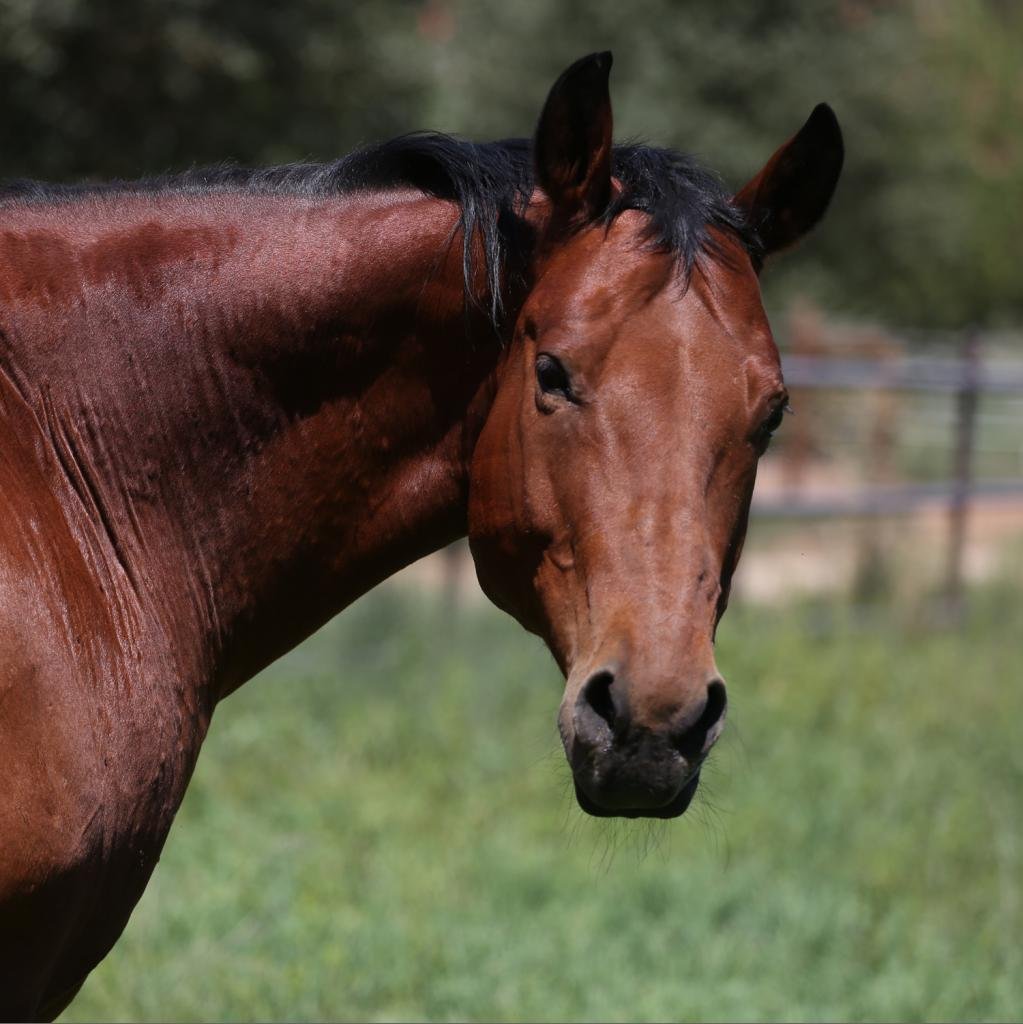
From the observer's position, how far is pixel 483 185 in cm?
231

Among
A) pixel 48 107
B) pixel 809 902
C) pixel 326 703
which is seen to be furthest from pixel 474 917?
pixel 48 107

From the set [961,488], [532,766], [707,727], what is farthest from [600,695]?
→ [961,488]

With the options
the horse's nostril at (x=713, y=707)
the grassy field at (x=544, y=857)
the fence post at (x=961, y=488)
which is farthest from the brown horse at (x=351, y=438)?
the fence post at (x=961, y=488)

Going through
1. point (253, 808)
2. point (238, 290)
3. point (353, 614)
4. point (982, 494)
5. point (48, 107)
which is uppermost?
point (238, 290)

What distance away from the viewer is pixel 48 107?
7547 mm

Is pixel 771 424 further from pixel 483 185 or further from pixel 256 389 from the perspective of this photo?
pixel 256 389

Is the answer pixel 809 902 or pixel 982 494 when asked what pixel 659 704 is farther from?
pixel 982 494

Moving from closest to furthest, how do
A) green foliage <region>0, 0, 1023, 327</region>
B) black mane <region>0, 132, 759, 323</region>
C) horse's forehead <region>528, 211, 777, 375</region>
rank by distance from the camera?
horse's forehead <region>528, 211, 777, 375</region>, black mane <region>0, 132, 759, 323</region>, green foliage <region>0, 0, 1023, 327</region>

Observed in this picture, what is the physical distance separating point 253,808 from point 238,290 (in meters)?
3.52

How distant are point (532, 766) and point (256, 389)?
3832mm

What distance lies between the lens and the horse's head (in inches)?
76.8

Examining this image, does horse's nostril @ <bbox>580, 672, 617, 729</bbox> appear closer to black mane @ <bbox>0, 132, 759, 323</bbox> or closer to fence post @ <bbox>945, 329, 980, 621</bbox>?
black mane @ <bbox>0, 132, 759, 323</bbox>

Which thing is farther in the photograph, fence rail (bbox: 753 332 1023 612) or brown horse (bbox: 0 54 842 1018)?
fence rail (bbox: 753 332 1023 612)

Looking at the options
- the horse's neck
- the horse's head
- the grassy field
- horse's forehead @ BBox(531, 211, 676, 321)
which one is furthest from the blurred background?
horse's forehead @ BBox(531, 211, 676, 321)
